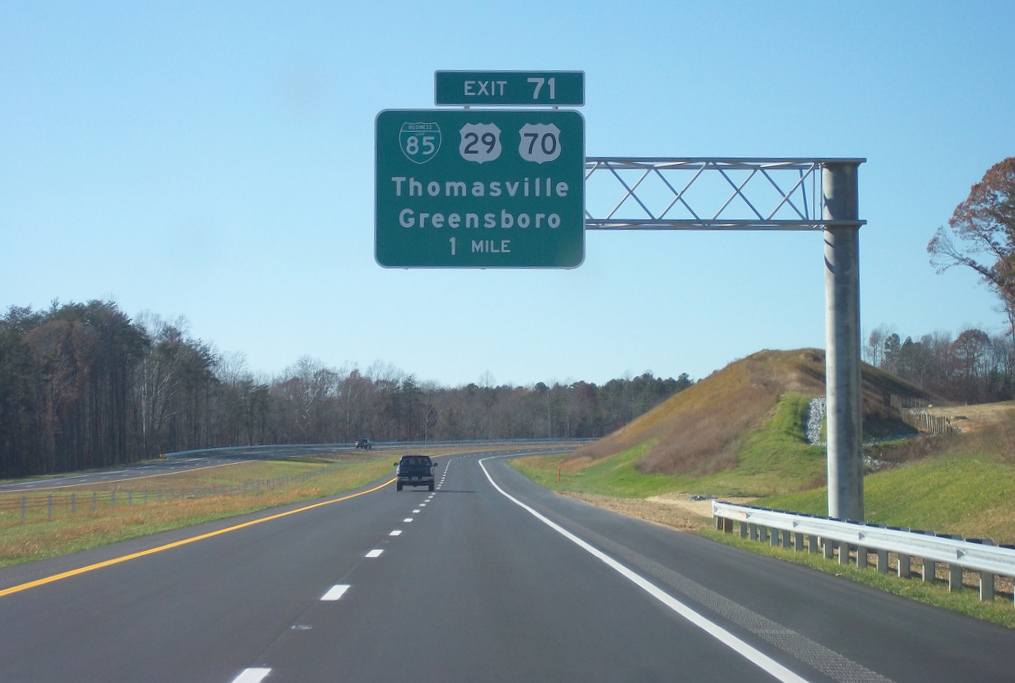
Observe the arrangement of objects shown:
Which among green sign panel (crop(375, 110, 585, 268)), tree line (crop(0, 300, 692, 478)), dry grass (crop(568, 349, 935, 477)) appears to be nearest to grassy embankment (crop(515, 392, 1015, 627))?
dry grass (crop(568, 349, 935, 477))

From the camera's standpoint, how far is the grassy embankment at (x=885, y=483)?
14.9 meters

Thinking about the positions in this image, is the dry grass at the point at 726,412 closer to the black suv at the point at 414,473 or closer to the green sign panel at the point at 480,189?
the black suv at the point at 414,473

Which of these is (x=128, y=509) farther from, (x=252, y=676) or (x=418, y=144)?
(x=252, y=676)

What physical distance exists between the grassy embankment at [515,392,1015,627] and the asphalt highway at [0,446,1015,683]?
3.15 ft

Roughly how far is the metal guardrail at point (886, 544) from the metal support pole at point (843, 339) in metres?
1.39

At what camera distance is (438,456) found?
112812 millimetres

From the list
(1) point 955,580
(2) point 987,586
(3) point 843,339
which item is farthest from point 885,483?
(2) point 987,586

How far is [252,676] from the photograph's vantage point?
7109 mm

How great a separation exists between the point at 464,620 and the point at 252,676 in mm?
2903

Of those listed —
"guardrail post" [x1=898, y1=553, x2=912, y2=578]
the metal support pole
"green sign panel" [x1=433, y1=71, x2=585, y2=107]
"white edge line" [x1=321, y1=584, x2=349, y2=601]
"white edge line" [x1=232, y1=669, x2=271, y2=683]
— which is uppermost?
"green sign panel" [x1=433, y1=71, x2=585, y2=107]

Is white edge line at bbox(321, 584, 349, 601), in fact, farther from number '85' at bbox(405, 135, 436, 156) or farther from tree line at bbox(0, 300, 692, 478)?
tree line at bbox(0, 300, 692, 478)

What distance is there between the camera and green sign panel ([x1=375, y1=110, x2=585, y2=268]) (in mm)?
18500

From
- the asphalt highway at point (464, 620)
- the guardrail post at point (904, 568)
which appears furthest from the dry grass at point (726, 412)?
the asphalt highway at point (464, 620)

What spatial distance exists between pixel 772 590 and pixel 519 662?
5393mm
